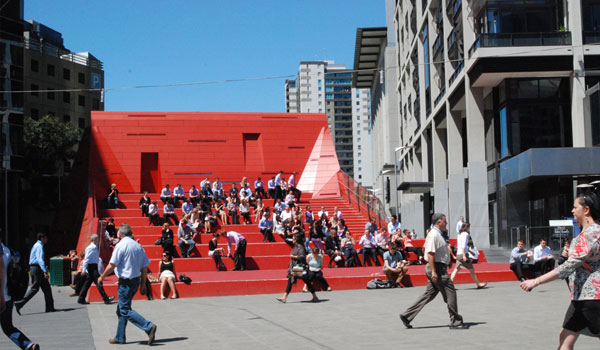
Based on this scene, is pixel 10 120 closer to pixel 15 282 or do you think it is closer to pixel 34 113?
pixel 34 113

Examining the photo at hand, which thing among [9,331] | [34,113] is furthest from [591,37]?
[34,113]

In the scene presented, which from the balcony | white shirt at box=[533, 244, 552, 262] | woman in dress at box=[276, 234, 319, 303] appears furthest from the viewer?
the balcony

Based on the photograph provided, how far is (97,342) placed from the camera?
1038 cm

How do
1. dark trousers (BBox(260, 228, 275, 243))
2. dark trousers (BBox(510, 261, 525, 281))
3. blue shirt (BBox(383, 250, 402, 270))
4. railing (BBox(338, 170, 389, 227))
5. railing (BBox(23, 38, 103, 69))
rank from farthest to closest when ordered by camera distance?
railing (BBox(23, 38, 103, 69))
railing (BBox(338, 170, 389, 227))
dark trousers (BBox(260, 228, 275, 243))
dark trousers (BBox(510, 261, 525, 281))
blue shirt (BBox(383, 250, 402, 270))

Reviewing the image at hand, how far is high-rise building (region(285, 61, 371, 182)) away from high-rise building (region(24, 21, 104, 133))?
374 feet

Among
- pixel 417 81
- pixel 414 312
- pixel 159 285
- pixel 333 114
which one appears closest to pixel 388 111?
pixel 417 81

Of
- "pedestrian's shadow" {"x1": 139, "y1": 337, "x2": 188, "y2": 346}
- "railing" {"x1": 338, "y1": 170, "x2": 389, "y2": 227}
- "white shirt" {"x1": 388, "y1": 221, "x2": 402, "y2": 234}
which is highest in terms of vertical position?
"railing" {"x1": 338, "y1": 170, "x2": 389, "y2": 227}

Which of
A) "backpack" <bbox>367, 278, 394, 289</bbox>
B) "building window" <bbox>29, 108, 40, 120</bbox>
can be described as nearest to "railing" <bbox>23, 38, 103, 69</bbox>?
"building window" <bbox>29, 108, 40, 120</bbox>

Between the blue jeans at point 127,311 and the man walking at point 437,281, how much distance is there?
381cm

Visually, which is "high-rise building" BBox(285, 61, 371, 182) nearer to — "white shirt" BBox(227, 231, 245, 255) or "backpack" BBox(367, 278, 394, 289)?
"white shirt" BBox(227, 231, 245, 255)

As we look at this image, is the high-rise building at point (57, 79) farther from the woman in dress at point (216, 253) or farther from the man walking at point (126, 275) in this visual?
the man walking at point (126, 275)

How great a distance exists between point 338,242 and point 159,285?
812 cm

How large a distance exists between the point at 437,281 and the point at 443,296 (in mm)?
237

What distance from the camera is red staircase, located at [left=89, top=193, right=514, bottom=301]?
752 inches
